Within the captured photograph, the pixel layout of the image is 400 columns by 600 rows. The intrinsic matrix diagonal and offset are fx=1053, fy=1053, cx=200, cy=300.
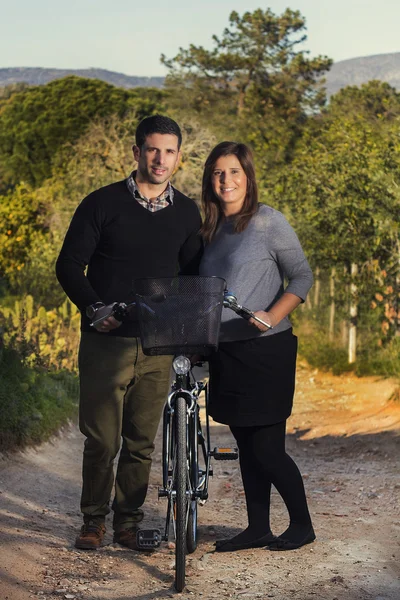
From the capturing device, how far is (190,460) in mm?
5230

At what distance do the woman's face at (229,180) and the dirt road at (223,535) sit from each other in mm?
1905

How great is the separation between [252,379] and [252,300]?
0.41m

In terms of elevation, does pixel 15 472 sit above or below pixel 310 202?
below

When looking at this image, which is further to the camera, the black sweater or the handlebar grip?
the black sweater

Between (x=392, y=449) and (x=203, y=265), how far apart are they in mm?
5052

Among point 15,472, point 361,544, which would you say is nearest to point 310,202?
point 15,472

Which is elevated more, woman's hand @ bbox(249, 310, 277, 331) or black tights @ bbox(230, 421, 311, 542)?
woman's hand @ bbox(249, 310, 277, 331)

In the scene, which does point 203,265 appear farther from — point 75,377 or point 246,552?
point 75,377

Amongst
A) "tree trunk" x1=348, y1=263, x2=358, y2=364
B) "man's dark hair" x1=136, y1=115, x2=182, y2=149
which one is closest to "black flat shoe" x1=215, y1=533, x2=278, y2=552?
"man's dark hair" x1=136, y1=115, x2=182, y2=149

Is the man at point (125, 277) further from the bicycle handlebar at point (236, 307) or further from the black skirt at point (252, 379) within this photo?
the bicycle handlebar at point (236, 307)

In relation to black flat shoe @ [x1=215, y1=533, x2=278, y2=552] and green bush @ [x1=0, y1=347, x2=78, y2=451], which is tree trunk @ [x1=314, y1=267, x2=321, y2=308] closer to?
green bush @ [x1=0, y1=347, x2=78, y2=451]

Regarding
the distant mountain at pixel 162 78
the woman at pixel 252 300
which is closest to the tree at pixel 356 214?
the woman at pixel 252 300

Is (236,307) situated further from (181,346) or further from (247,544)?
(247,544)

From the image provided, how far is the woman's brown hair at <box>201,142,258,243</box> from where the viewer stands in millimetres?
5359
